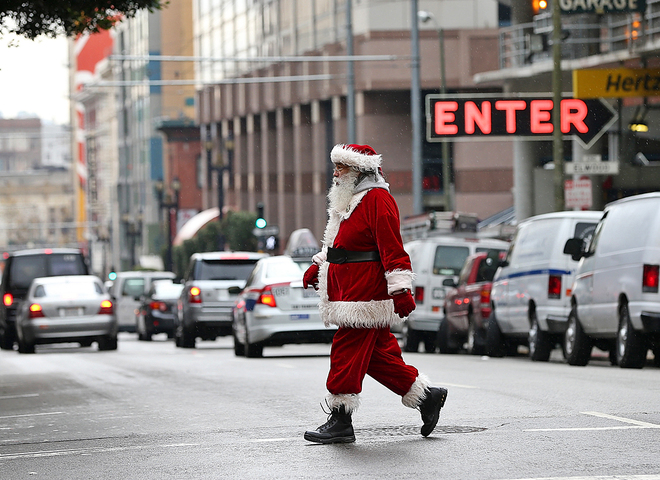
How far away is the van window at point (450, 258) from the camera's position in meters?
25.5

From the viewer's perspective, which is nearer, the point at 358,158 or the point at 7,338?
the point at 358,158

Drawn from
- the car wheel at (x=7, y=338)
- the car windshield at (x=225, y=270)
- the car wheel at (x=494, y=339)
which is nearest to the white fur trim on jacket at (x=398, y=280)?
the car wheel at (x=494, y=339)

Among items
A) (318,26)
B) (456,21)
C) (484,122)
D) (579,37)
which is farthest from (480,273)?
(318,26)

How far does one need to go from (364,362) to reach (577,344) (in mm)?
9292

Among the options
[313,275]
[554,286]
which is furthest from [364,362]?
[554,286]

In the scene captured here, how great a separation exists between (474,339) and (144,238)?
81.4 metres

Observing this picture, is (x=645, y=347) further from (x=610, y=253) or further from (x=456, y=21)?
(x=456, y=21)

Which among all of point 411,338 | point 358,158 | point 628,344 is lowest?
point 411,338

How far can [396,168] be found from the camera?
185ft

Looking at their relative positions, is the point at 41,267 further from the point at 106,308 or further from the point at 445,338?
the point at 445,338

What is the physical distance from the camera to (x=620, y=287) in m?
16.1

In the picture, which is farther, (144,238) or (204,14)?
(144,238)

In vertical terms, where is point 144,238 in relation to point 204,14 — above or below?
below

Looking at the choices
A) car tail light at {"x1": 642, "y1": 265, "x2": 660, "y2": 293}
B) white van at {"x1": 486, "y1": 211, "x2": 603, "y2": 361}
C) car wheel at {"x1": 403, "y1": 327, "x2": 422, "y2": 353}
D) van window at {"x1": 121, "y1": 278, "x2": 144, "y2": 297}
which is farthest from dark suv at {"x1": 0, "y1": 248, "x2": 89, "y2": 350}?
car tail light at {"x1": 642, "y1": 265, "x2": 660, "y2": 293}
